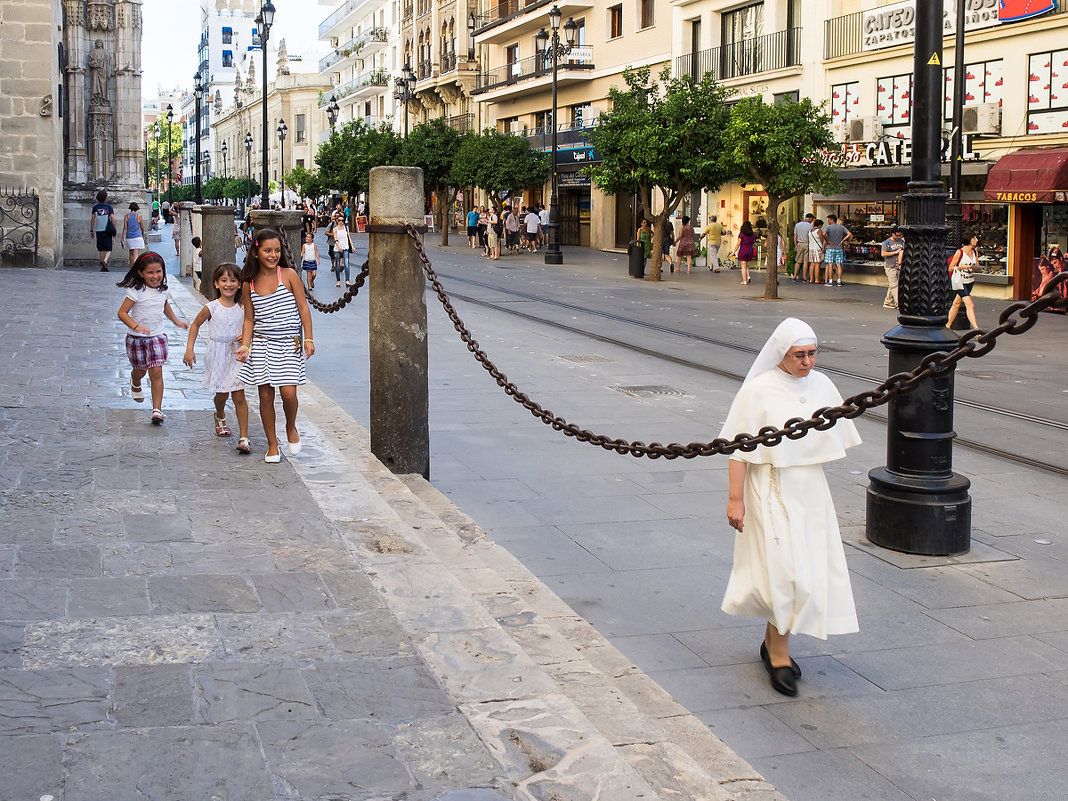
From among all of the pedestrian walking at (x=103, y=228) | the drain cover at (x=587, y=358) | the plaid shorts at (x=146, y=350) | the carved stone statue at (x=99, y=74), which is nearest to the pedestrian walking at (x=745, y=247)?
the pedestrian walking at (x=103, y=228)

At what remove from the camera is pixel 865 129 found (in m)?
28.6

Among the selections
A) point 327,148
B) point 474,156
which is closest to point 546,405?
point 474,156

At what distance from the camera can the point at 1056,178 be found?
22.0 meters

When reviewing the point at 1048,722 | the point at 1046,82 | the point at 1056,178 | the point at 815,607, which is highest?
the point at 1046,82

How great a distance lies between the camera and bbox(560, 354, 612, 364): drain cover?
13906 millimetres

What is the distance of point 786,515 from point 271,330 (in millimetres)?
4167

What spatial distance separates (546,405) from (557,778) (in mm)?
7558

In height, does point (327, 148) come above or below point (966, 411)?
above

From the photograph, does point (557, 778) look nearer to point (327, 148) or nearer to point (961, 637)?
point (961, 637)

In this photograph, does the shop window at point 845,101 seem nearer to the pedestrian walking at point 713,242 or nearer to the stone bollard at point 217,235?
the pedestrian walking at point 713,242

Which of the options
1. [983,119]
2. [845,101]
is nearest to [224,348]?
[983,119]

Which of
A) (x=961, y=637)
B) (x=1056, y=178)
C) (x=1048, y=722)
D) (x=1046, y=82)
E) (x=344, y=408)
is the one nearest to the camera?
(x=1048, y=722)

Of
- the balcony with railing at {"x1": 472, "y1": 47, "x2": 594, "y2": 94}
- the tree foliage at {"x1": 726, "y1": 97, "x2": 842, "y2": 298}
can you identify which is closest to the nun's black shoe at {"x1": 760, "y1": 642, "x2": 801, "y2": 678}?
the tree foliage at {"x1": 726, "y1": 97, "x2": 842, "y2": 298}

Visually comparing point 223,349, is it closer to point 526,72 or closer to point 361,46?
point 526,72
